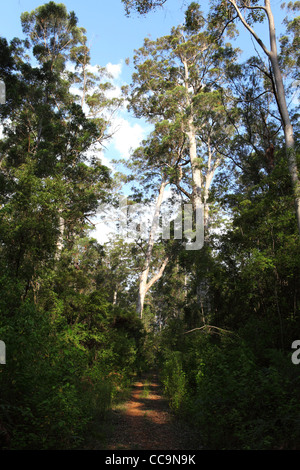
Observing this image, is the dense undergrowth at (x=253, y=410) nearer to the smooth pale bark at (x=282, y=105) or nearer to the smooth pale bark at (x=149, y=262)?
the smooth pale bark at (x=282, y=105)

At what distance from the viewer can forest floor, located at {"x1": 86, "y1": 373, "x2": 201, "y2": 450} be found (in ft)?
14.5

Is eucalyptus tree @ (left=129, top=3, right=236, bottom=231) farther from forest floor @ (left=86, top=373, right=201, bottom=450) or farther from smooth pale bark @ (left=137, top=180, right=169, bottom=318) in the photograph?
forest floor @ (left=86, top=373, right=201, bottom=450)

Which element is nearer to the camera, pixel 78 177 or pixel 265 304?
pixel 265 304

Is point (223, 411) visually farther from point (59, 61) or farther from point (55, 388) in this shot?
point (59, 61)

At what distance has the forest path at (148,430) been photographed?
4473 mm

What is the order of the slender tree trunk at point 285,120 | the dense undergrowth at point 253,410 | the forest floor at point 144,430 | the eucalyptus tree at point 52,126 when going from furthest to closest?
1. the eucalyptus tree at point 52,126
2. the slender tree trunk at point 285,120
3. the forest floor at point 144,430
4. the dense undergrowth at point 253,410

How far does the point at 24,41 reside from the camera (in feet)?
61.1

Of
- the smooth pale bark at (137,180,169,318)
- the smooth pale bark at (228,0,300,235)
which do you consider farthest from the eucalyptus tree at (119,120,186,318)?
the smooth pale bark at (228,0,300,235)

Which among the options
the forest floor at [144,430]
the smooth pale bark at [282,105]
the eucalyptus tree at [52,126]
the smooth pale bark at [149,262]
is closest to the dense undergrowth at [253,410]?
the forest floor at [144,430]

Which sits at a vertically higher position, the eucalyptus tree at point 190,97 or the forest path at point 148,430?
the eucalyptus tree at point 190,97

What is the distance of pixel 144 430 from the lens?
5.50m

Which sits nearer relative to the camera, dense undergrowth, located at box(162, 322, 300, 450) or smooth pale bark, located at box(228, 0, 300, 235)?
dense undergrowth, located at box(162, 322, 300, 450)
